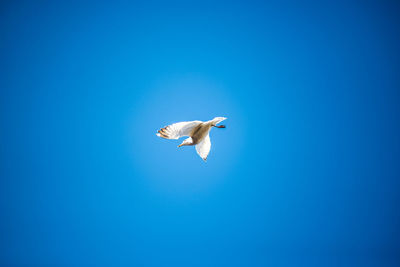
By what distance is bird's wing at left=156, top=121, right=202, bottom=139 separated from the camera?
121cm

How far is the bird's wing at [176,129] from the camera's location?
1.21 meters

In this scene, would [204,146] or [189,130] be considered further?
[204,146]

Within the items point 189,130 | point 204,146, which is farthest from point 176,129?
point 204,146

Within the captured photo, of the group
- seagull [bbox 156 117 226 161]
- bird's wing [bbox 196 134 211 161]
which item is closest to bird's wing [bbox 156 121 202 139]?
seagull [bbox 156 117 226 161]

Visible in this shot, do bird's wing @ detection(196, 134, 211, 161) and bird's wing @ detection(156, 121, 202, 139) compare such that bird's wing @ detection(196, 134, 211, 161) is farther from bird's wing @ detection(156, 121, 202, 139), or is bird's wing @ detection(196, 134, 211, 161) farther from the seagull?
bird's wing @ detection(156, 121, 202, 139)

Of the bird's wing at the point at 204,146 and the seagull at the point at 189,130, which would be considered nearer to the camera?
the seagull at the point at 189,130

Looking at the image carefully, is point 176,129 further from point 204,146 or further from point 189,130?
point 204,146

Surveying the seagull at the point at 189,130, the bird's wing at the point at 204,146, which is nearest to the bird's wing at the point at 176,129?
the seagull at the point at 189,130

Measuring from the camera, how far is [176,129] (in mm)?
1240

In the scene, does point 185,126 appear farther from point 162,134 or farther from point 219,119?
point 219,119

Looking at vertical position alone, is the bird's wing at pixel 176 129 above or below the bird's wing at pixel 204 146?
below

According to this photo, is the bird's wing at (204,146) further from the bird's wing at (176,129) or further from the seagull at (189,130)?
the bird's wing at (176,129)

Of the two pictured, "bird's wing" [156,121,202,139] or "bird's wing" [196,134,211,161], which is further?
"bird's wing" [196,134,211,161]

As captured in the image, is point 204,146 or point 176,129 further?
point 204,146
